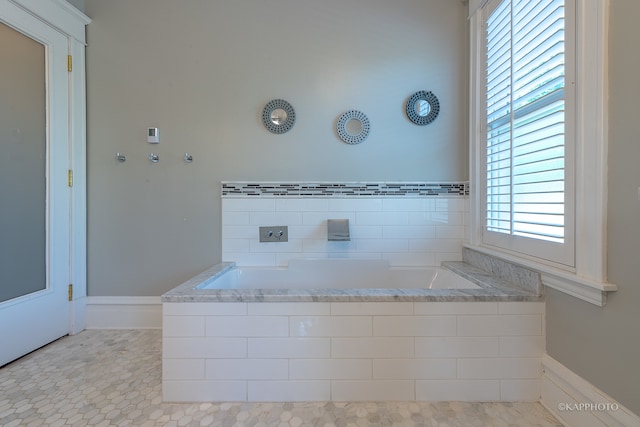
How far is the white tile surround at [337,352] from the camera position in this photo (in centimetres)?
136

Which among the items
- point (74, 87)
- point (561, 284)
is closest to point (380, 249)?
point (561, 284)

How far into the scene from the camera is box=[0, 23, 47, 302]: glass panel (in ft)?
5.71

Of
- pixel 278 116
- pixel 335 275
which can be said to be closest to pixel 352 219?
pixel 335 275

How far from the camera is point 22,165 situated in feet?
5.97

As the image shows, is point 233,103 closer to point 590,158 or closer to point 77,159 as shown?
point 77,159

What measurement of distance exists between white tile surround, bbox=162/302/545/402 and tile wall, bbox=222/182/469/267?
0.79 metres

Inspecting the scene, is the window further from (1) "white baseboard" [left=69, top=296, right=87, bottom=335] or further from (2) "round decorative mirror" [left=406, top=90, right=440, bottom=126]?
(1) "white baseboard" [left=69, top=296, right=87, bottom=335]

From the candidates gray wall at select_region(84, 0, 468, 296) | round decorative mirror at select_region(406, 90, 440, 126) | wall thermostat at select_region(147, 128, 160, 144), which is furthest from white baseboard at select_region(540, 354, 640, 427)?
wall thermostat at select_region(147, 128, 160, 144)

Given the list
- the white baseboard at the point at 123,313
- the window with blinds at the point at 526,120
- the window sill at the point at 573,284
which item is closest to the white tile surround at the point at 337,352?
the window sill at the point at 573,284

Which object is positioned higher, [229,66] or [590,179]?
[229,66]

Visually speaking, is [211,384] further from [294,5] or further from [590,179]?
[294,5]

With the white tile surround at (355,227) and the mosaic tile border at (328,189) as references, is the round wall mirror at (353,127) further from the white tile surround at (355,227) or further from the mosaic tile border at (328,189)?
the white tile surround at (355,227)

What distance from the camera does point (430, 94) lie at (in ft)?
6.94

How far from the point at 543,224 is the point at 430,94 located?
1237 millimetres
